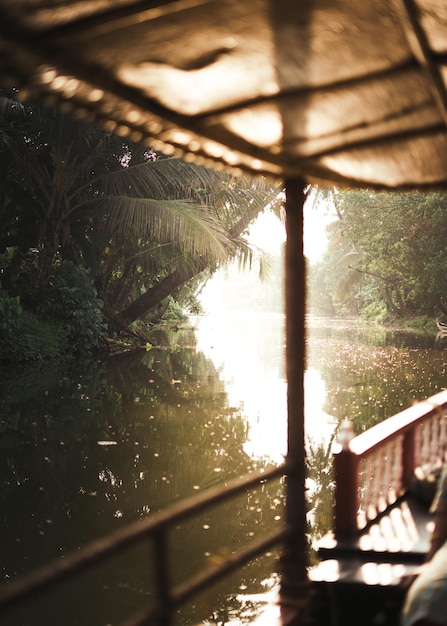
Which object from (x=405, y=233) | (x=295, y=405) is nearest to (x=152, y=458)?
(x=295, y=405)

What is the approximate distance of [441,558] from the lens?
7.79ft

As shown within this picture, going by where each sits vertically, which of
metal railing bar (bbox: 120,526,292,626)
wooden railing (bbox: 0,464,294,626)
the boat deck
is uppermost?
wooden railing (bbox: 0,464,294,626)

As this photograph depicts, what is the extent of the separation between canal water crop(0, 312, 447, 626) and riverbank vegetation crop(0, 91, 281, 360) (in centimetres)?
220

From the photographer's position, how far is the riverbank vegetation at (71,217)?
20.1m

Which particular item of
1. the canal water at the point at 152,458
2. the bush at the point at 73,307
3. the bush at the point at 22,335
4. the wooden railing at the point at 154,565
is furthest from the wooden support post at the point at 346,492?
the bush at the point at 73,307

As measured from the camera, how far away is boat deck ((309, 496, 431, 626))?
392 centimetres

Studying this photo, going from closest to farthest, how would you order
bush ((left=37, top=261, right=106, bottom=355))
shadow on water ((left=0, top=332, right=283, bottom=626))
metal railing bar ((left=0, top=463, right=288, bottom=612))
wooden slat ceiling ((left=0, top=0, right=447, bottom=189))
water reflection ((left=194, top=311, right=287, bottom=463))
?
1. metal railing bar ((left=0, top=463, right=288, bottom=612))
2. wooden slat ceiling ((left=0, top=0, right=447, bottom=189))
3. shadow on water ((left=0, top=332, right=283, bottom=626))
4. water reflection ((left=194, top=311, right=287, bottom=463))
5. bush ((left=37, top=261, right=106, bottom=355))

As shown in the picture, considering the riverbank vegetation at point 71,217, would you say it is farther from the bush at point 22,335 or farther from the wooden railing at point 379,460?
the wooden railing at point 379,460

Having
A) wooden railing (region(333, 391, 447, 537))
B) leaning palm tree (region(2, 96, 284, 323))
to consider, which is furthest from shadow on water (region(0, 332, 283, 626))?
leaning palm tree (region(2, 96, 284, 323))

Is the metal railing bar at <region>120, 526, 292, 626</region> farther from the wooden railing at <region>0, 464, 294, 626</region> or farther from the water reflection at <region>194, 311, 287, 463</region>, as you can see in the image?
the water reflection at <region>194, 311, 287, 463</region>

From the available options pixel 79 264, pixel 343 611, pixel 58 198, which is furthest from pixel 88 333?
pixel 343 611

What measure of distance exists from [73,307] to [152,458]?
12743 millimetres

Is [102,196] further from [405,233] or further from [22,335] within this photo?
[405,233]

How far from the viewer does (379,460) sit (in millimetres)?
5539
